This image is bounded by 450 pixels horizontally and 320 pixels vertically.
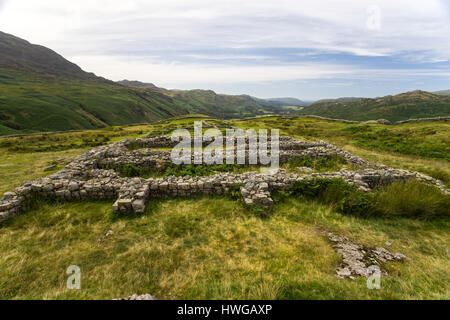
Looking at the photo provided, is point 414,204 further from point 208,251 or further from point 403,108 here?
point 403,108

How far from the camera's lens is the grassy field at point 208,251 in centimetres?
441

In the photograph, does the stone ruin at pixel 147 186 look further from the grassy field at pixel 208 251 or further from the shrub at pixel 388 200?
the shrub at pixel 388 200

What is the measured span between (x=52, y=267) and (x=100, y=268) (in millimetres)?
1483

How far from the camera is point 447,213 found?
7.59m

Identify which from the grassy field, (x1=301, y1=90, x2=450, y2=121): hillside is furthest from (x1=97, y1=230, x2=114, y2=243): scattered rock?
(x1=301, y1=90, x2=450, y2=121): hillside

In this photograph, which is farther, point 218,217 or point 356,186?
point 356,186

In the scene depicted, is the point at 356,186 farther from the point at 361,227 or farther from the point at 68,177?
the point at 68,177

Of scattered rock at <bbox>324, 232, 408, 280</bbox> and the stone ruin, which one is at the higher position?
the stone ruin

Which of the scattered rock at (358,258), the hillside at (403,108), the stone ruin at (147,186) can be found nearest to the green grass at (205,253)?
the scattered rock at (358,258)

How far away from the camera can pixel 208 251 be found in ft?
19.2

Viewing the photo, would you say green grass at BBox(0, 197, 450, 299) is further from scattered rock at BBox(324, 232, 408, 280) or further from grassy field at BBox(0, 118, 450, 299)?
scattered rock at BBox(324, 232, 408, 280)

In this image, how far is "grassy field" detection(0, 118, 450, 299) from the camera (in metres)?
4.41
